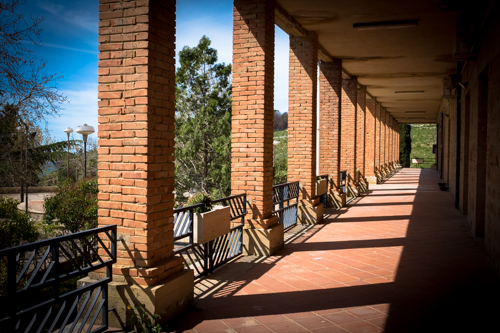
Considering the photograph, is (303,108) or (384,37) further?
(384,37)

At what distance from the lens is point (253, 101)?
241 inches

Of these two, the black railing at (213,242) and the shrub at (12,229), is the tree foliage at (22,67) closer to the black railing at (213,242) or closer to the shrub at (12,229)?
the shrub at (12,229)

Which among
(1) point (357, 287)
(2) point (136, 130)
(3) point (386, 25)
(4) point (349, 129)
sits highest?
(3) point (386, 25)

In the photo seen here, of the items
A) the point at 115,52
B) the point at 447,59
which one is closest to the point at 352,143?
the point at 447,59

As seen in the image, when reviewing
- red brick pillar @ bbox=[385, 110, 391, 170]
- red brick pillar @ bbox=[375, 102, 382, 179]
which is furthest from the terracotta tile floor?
→ red brick pillar @ bbox=[385, 110, 391, 170]

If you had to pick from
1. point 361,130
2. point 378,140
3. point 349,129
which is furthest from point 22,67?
point 378,140

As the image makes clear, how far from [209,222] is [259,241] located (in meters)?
1.54

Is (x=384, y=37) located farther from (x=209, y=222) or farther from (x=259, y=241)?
(x=209, y=222)

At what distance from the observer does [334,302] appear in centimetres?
416

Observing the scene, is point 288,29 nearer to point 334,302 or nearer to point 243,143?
point 243,143

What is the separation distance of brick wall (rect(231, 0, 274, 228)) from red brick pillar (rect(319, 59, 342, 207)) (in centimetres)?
525

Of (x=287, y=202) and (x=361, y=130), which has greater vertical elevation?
(x=361, y=130)

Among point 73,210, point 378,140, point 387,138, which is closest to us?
point 73,210

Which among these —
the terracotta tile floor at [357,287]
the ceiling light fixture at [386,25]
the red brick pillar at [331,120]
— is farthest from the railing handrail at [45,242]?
the red brick pillar at [331,120]
